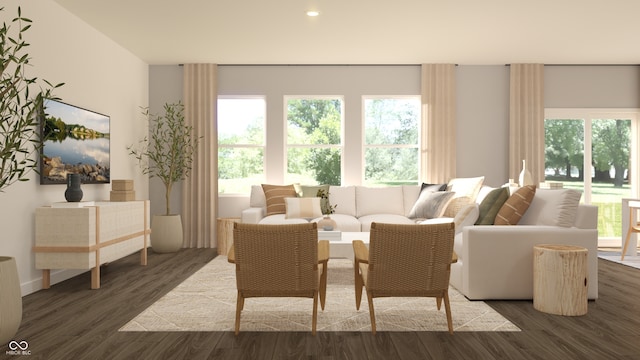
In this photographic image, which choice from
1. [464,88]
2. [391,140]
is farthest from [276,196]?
[464,88]

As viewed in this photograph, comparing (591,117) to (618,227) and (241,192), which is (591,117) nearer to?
(618,227)

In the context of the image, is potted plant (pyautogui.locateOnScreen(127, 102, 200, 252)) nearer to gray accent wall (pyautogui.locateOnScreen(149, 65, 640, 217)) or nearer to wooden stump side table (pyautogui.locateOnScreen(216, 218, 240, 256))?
Answer: gray accent wall (pyautogui.locateOnScreen(149, 65, 640, 217))

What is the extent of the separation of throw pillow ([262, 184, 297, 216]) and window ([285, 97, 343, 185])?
824 mm

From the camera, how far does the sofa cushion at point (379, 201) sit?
6602 millimetres

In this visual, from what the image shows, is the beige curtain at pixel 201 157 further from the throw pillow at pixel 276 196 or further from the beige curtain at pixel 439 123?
the beige curtain at pixel 439 123

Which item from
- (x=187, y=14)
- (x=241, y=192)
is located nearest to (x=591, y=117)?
(x=241, y=192)

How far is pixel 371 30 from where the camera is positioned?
5645 mm

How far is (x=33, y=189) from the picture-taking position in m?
4.35

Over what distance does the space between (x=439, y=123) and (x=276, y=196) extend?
2.82 metres

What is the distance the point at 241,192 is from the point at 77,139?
287 cm

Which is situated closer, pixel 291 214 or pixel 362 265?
pixel 362 265

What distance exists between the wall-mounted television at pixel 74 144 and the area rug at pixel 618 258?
6.52 meters

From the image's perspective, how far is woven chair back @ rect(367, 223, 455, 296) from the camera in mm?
2896

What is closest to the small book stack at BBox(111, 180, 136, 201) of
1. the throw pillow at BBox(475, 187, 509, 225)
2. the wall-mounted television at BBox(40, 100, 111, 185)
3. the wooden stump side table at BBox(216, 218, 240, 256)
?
the wall-mounted television at BBox(40, 100, 111, 185)
